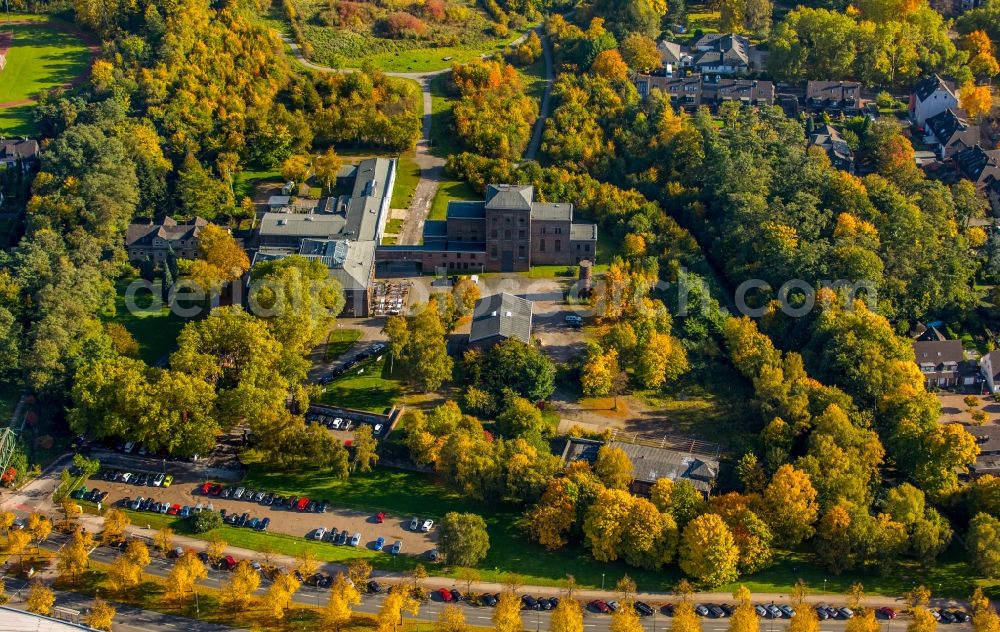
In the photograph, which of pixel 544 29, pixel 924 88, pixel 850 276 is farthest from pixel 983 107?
pixel 544 29

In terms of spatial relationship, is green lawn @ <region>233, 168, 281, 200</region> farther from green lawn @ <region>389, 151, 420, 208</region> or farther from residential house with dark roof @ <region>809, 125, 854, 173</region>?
residential house with dark roof @ <region>809, 125, 854, 173</region>

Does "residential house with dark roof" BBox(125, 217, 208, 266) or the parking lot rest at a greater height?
"residential house with dark roof" BBox(125, 217, 208, 266)

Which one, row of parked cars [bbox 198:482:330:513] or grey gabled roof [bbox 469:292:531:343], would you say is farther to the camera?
grey gabled roof [bbox 469:292:531:343]

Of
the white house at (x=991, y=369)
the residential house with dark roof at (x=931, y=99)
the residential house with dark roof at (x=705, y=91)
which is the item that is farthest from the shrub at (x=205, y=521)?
the residential house with dark roof at (x=931, y=99)

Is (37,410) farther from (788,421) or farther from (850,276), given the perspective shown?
(850,276)

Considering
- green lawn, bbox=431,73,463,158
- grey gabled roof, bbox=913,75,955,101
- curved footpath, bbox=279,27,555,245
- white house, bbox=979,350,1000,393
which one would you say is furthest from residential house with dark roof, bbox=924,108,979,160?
green lawn, bbox=431,73,463,158
